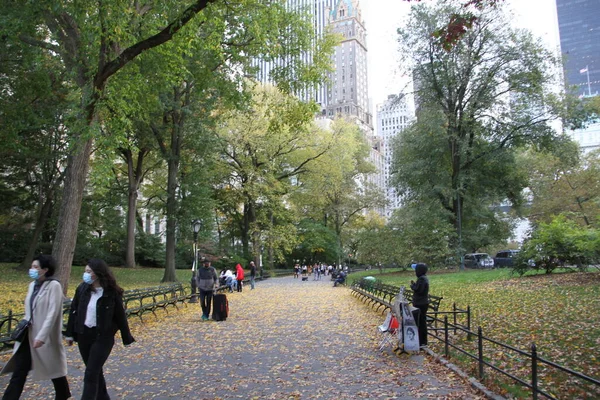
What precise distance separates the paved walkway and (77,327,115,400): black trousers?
1340 millimetres

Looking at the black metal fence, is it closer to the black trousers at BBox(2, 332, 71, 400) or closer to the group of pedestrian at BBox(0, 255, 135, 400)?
the group of pedestrian at BBox(0, 255, 135, 400)

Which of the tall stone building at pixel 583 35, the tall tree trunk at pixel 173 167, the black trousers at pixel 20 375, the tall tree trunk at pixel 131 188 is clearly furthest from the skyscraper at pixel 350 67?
the black trousers at pixel 20 375

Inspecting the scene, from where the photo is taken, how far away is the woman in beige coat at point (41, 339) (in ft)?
15.7

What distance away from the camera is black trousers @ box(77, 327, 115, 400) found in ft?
15.6

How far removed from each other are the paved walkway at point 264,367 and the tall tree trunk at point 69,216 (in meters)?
2.87

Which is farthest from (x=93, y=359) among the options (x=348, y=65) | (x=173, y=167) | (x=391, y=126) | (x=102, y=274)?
(x=391, y=126)

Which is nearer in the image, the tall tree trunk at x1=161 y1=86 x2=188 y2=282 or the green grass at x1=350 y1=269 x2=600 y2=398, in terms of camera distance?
the green grass at x1=350 y1=269 x2=600 y2=398

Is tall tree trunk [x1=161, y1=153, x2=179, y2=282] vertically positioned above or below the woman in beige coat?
above

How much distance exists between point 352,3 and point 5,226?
355 feet

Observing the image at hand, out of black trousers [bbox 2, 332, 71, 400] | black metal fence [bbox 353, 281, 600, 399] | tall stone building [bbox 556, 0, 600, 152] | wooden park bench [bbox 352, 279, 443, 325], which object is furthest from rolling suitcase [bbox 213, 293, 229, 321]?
tall stone building [bbox 556, 0, 600, 152]

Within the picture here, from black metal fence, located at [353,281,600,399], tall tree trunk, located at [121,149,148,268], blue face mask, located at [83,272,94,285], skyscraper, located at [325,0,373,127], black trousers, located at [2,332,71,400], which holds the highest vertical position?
skyscraper, located at [325,0,373,127]

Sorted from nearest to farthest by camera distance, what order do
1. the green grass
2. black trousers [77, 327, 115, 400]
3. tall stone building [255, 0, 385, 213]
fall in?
black trousers [77, 327, 115, 400], the green grass, tall stone building [255, 0, 385, 213]

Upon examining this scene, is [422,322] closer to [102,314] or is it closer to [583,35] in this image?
[102,314]

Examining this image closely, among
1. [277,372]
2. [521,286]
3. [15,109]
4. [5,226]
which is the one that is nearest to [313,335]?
[277,372]
